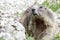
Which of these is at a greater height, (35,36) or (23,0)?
(23,0)

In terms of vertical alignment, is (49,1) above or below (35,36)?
above

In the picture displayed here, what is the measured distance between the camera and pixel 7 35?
614 cm

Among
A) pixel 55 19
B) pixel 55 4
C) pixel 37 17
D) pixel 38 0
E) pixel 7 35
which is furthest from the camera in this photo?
pixel 38 0

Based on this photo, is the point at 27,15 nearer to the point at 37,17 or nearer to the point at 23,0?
the point at 37,17

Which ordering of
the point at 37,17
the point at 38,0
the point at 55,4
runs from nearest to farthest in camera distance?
the point at 37,17 → the point at 55,4 → the point at 38,0

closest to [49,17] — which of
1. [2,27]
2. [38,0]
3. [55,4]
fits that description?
[2,27]

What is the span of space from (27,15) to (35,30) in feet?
1.46

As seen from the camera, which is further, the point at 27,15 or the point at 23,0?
the point at 23,0

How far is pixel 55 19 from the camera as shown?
848cm

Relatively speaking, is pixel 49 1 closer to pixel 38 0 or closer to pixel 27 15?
pixel 38 0

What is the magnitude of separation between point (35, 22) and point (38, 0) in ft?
22.0

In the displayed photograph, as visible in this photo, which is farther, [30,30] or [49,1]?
[49,1]

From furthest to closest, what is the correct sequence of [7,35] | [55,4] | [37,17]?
[55,4] → [37,17] → [7,35]

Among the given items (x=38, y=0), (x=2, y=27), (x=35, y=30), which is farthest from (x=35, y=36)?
(x=38, y=0)
